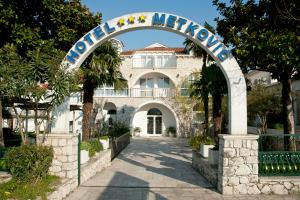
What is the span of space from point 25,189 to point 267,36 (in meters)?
7.63

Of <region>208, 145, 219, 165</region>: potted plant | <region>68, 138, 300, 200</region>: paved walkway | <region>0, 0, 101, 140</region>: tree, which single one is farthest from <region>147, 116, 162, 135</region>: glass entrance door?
<region>208, 145, 219, 165</region>: potted plant

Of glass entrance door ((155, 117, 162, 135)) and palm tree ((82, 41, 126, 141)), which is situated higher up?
palm tree ((82, 41, 126, 141))

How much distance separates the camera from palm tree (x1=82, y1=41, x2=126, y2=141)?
13.7 meters

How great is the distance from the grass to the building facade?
23.9 meters

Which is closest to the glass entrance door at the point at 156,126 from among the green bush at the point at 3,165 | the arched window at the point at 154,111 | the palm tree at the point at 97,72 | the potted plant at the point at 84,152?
the arched window at the point at 154,111

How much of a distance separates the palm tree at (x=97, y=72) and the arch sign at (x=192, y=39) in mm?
4145

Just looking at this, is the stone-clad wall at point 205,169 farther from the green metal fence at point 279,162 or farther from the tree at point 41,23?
the tree at point 41,23

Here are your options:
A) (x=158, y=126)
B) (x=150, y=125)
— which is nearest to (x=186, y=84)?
(x=158, y=126)

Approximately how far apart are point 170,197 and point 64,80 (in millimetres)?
4115

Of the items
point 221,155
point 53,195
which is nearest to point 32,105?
point 53,195

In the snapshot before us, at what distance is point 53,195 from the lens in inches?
286

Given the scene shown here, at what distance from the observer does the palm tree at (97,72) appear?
539 inches

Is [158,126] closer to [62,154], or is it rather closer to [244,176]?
[62,154]

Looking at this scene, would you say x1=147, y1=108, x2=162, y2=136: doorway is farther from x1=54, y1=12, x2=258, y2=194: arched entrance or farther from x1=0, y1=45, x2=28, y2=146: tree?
x1=0, y1=45, x2=28, y2=146: tree
